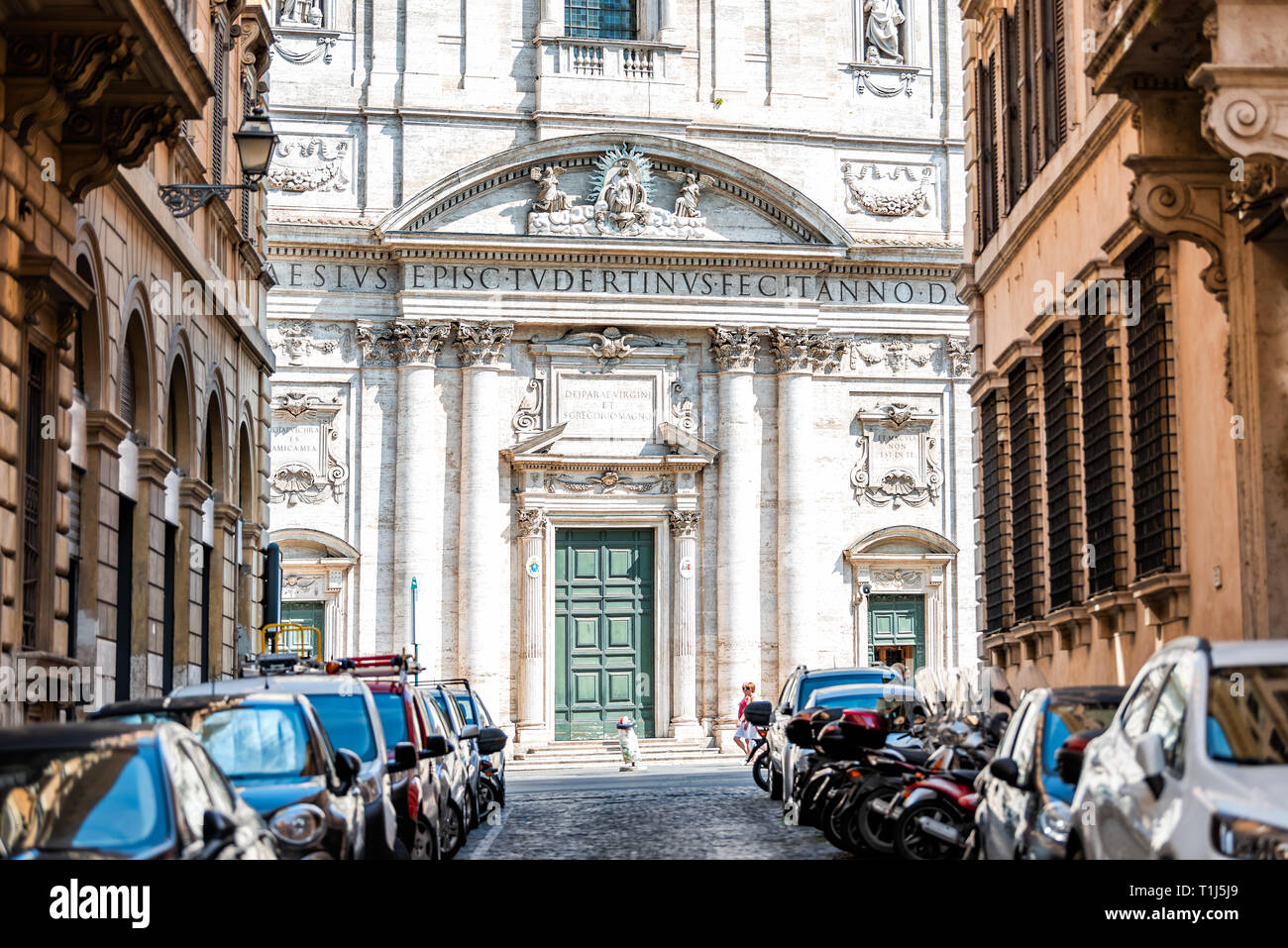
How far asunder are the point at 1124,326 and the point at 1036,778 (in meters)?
8.52

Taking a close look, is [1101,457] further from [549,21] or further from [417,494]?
[549,21]

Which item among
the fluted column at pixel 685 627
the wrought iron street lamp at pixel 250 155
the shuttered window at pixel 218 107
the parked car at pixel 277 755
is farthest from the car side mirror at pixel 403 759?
the fluted column at pixel 685 627

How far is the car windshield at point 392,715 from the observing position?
691 inches

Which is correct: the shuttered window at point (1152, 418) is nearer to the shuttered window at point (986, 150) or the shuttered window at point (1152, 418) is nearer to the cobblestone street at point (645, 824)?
the cobblestone street at point (645, 824)

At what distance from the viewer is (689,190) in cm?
4288

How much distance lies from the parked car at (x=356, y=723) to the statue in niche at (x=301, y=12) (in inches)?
1184

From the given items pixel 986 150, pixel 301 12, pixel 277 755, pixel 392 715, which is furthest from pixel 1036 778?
pixel 301 12

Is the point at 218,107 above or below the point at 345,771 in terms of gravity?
above

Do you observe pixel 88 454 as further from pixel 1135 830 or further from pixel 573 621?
pixel 573 621
